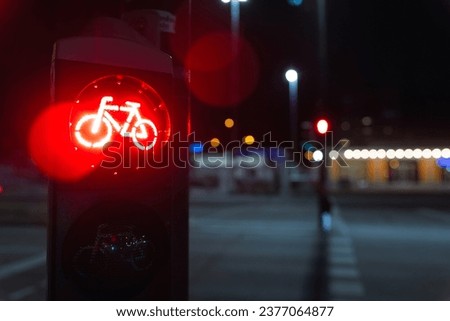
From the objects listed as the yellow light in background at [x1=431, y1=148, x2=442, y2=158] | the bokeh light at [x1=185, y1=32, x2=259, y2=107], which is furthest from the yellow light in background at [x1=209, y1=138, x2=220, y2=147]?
the yellow light in background at [x1=431, y1=148, x2=442, y2=158]

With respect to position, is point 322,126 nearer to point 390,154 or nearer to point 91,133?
point 91,133

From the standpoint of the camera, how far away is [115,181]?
2.63m

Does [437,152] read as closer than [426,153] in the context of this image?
Yes

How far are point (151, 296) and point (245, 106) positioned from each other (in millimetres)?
17358

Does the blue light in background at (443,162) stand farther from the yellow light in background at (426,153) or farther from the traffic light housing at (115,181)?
the traffic light housing at (115,181)

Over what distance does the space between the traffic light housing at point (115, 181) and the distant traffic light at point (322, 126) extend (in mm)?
10168

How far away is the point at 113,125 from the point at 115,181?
27 cm

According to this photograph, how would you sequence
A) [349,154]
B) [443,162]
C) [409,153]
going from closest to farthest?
1. [443,162]
2. [409,153]
3. [349,154]

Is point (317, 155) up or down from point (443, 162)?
down

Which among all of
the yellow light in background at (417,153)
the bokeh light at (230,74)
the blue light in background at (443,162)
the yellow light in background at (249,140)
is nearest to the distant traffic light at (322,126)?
the yellow light in background at (249,140)

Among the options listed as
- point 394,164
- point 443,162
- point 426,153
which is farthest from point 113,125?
point 394,164

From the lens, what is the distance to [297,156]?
1448 cm

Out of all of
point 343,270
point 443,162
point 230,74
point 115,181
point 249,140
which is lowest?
point 343,270
